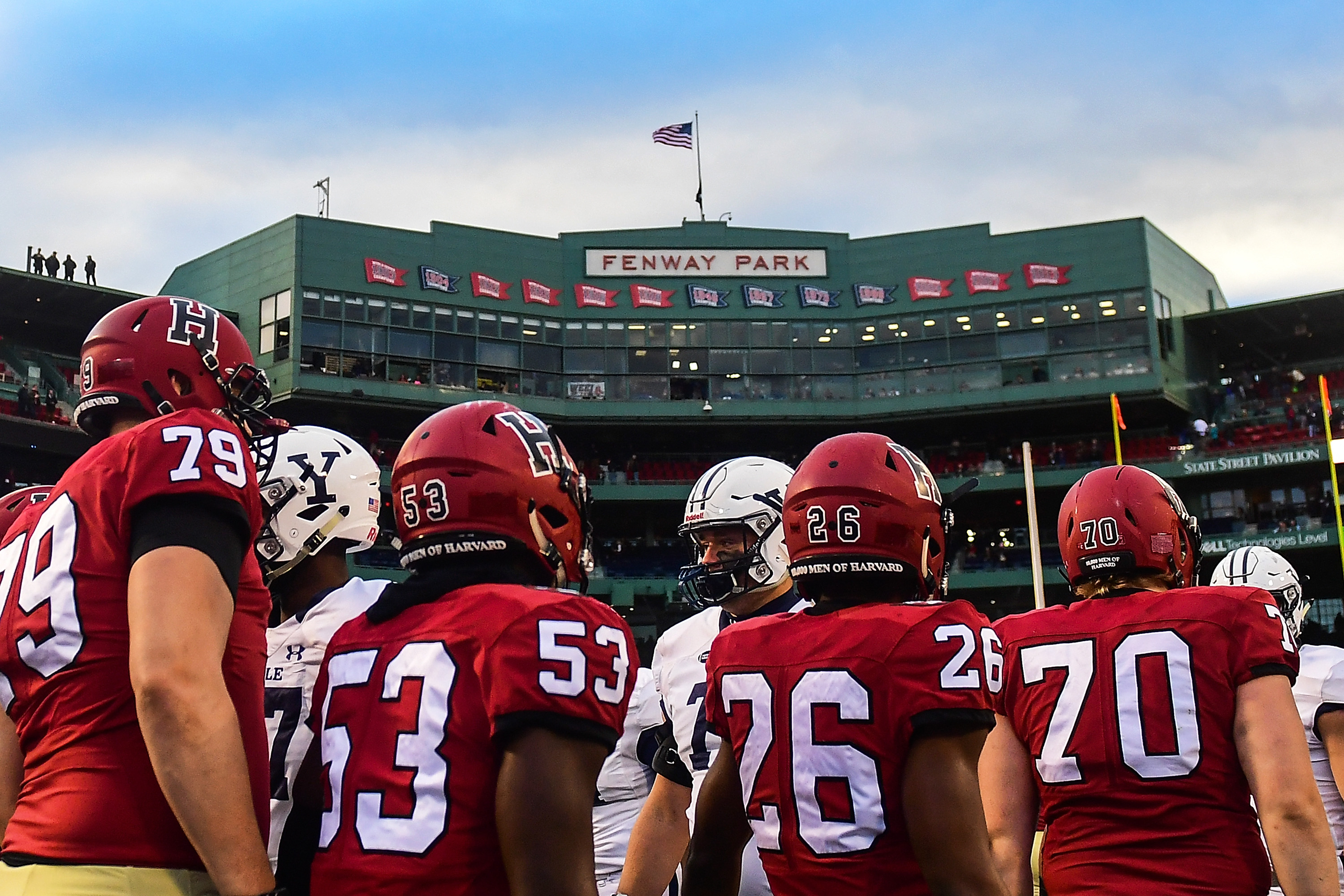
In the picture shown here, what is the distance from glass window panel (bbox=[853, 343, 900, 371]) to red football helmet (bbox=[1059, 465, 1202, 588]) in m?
39.4

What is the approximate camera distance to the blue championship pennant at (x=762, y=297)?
144ft

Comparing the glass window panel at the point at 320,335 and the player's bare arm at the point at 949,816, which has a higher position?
the glass window panel at the point at 320,335

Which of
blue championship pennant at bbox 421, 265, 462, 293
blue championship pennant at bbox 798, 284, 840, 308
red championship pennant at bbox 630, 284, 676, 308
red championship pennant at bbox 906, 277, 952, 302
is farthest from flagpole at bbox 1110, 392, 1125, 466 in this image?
blue championship pennant at bbox 421, 265, 462, 293

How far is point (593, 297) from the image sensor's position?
43.6 m

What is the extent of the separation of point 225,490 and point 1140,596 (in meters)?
2.79

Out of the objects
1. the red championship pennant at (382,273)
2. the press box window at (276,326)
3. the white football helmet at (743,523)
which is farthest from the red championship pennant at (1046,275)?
the white football helmet at (743,523)

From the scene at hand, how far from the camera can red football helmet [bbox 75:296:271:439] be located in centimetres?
328

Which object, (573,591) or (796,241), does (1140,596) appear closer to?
(573,591)

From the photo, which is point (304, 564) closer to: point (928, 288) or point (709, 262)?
point (709, 262)

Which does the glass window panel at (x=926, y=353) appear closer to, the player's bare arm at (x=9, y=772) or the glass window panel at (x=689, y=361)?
the glass window panel at (x=689, y=361)

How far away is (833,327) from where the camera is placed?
144ft

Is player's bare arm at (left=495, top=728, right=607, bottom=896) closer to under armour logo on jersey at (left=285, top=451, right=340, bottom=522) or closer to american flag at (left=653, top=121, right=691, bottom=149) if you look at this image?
under armour logo on jersey at (left=285, top=451, right=340, bottom=522)

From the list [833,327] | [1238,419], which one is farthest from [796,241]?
[1238,419]

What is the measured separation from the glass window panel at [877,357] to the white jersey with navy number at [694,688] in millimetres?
38639
